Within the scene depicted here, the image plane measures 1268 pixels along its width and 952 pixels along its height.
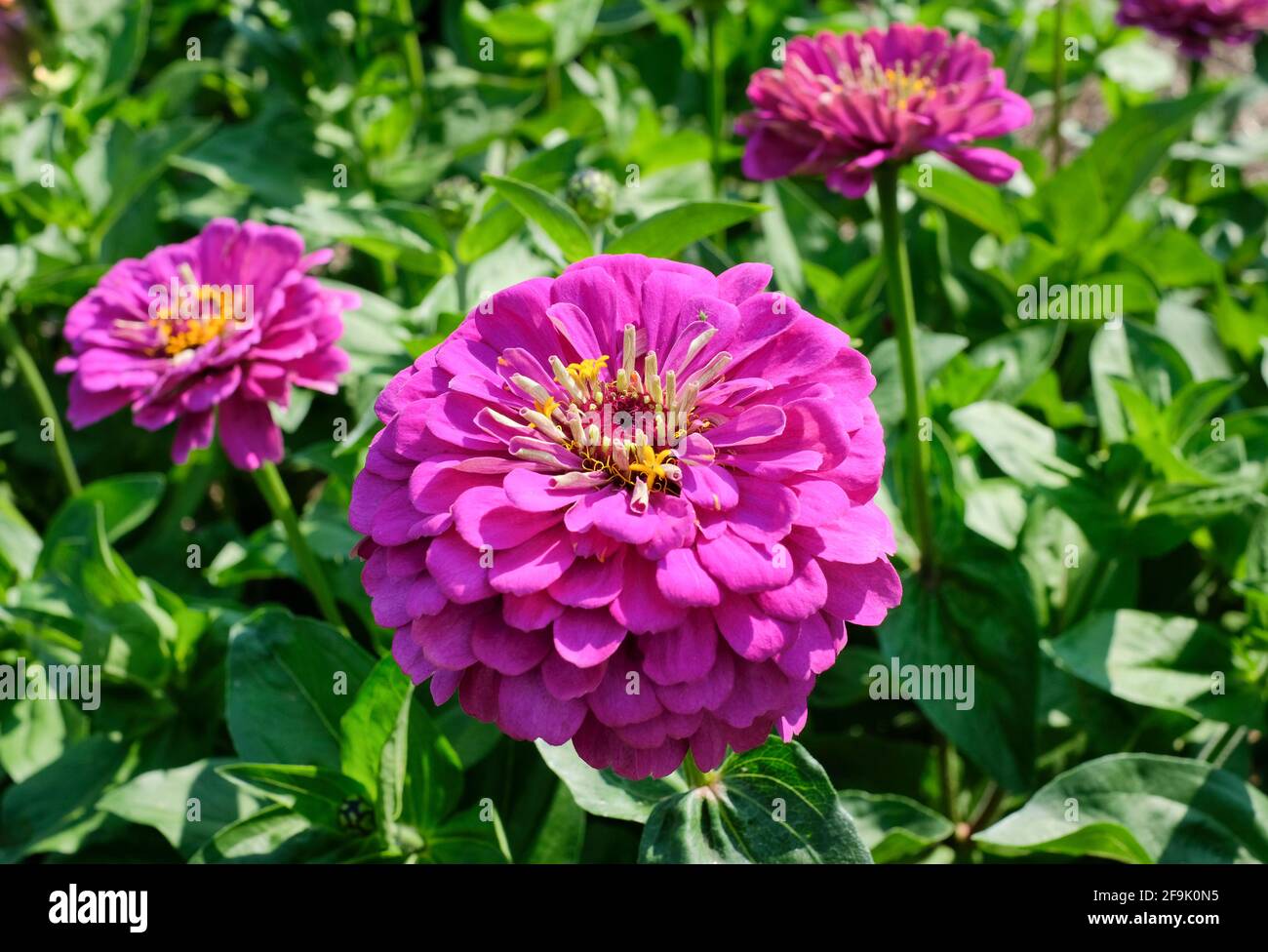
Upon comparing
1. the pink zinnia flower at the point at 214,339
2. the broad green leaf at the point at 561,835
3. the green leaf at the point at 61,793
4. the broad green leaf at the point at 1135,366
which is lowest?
the green leaf at the point at 61,793

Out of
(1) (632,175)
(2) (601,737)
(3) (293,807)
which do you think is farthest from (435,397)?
(1) (632,175)

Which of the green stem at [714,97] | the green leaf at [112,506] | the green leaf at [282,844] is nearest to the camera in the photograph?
the green leaf at [282,844]

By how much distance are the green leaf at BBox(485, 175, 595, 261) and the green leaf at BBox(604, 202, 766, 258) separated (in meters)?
0.04

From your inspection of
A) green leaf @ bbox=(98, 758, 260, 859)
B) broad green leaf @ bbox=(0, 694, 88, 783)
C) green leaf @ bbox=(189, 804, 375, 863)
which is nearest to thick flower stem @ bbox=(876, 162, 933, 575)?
green leaf @ bbox=(189, 804, 375, 863)

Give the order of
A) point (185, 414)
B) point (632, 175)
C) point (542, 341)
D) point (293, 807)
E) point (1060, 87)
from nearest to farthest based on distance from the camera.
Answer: point (542, 341)
point (293, 807)
point (185, 414)
point (632, 175)
point (1060, 87)

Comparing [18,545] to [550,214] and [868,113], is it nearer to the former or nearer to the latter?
[550,214]

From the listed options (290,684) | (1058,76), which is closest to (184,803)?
(290,684)

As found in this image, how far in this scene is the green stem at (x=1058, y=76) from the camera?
222 centimetres

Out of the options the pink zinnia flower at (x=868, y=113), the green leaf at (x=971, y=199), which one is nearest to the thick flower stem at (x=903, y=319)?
the pink zinnia flower at (x=868, y=113)

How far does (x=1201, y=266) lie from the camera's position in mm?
2070

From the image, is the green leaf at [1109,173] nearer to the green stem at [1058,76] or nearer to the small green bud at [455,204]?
the green stem at [1058,76]

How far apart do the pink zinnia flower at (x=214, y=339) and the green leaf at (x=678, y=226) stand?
393 mm
